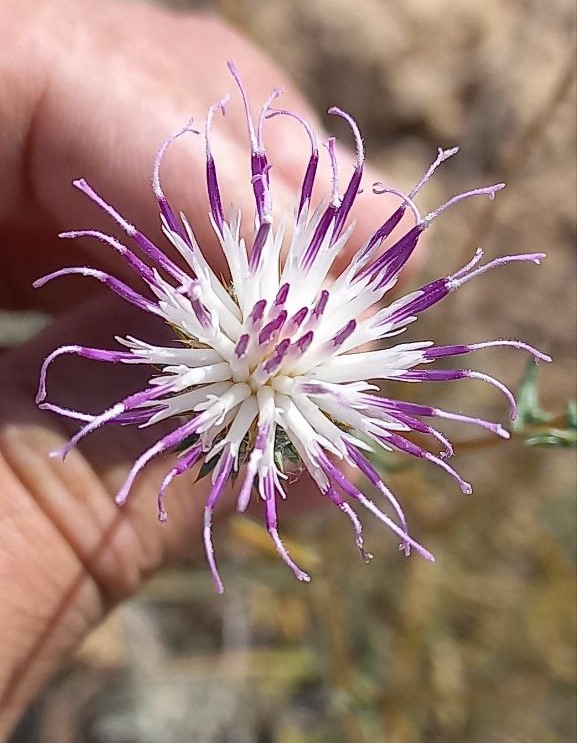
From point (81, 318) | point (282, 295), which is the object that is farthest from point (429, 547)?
point (282, 295)

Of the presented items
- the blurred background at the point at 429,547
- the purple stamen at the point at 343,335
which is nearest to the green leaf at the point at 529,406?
the purple stamen at the point at 343,335

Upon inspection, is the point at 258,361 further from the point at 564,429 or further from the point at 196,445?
the point at 564,429

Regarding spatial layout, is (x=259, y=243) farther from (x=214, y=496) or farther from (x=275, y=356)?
(x=214, y=496)

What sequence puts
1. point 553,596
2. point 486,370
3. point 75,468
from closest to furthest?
1. point 75,468
2. point 553,596
3. point 486,370

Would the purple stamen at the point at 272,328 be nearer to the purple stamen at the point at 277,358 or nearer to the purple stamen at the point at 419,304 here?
the purple stamen at the point at 277,358

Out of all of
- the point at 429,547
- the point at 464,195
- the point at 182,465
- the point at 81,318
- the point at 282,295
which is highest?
the point at 464,195

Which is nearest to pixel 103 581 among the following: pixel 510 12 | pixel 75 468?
pixel 75 468
